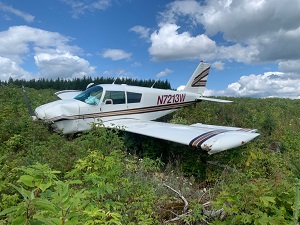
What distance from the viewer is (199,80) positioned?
16.1 meters

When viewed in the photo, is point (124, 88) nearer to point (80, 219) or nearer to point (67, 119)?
point (67, 119)

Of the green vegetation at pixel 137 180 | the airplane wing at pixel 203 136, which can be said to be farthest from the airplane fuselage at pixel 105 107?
the airplane wing at pixel 203 136

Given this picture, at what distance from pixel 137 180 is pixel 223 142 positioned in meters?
3.12

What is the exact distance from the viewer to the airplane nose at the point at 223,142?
658 centimetres

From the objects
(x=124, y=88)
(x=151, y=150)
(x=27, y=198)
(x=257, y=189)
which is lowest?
(x=151, y=150)

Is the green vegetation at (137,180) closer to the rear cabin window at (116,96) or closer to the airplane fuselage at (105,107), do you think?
the airplane fuselage at (105,107)

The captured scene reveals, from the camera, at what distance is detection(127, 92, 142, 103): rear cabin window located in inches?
425

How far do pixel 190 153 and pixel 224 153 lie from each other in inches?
39.2

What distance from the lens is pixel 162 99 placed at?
12.4m

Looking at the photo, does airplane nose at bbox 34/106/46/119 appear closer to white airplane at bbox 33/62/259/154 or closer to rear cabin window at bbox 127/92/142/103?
white airplane at bbox 33/62/259/154

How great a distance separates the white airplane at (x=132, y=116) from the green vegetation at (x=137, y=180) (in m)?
0.52

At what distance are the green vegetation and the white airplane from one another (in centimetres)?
52

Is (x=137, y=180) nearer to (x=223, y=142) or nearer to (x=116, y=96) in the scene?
(x=223, y=142)

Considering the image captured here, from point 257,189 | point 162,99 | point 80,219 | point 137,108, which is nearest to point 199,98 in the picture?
point 162,99
